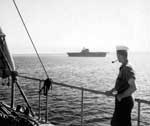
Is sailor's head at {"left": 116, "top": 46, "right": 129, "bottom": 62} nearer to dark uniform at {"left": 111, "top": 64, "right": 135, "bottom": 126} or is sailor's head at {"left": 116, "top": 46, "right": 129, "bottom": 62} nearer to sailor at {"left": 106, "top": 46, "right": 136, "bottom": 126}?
sailor at {"left": 106, "top": 46, "right": 136, "bottom": 126}

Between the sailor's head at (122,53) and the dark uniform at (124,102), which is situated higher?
the sailor's head at (122,53)

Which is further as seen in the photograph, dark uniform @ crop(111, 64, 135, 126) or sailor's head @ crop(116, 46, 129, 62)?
sailor's head @ crop(116, 46, 129, 62)

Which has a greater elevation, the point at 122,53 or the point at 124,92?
the point at 122,53

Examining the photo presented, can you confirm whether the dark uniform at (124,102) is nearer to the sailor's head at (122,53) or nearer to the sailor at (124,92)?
the sailor at (124,92)

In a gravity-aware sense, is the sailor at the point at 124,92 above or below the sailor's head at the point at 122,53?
below

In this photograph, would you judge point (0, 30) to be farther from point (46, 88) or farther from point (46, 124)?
point (46, 124)

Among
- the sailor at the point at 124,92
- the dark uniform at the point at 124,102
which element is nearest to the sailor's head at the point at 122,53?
the sailor at the point at 124,92

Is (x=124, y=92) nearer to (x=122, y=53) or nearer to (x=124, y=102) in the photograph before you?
(x=124, y=102)

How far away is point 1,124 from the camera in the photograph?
4887mm

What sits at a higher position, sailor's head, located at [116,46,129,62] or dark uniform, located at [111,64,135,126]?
sailor's head, located at [116,46,129,62]

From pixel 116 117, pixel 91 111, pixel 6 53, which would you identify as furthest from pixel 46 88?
pixel 91 111

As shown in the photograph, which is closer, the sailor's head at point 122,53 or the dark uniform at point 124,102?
the dark uniform at point 124,102

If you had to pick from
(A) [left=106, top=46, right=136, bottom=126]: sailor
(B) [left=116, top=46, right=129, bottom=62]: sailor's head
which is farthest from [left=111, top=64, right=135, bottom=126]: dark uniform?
(B) [left=116, top=46, right=129, bottom=62]: sailor's head

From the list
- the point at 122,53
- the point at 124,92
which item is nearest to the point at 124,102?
the point at 124,92
